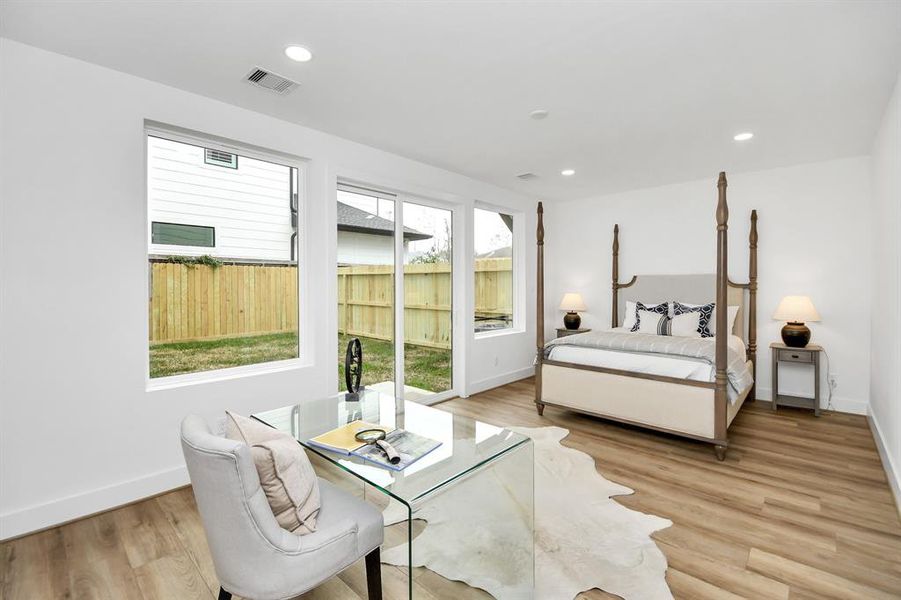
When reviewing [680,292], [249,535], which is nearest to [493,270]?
[680,292]

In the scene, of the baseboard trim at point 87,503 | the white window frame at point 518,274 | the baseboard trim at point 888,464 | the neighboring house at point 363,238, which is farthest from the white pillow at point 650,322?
the baseboard trim at point 87,503

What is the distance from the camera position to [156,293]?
2830 millimetres

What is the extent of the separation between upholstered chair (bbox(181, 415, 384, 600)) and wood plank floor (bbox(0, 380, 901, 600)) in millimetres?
561

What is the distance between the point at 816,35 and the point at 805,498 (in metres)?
2.56

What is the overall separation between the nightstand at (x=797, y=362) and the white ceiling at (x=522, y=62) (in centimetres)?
191

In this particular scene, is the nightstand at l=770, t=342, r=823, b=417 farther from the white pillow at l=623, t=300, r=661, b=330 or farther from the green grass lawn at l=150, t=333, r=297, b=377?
the green grass lawn at l=150, t=333, r=297, b=377

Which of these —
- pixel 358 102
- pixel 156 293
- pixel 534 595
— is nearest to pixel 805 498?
pixel 534 595

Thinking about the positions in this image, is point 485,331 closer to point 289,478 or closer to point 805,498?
point 805,498

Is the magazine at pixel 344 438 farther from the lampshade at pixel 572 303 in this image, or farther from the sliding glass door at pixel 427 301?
the lampshade at pixel 572 303

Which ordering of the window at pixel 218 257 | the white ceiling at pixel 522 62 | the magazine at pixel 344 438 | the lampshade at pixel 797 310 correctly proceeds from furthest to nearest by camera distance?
the lampshade at pixel 797 310 < the window at pixel 218 257 < the white ceiling at pixel 522 62 < the magazine at pixel 344 438

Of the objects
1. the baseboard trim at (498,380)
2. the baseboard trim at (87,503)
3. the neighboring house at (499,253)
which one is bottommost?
the baseboard trim at (87,503)

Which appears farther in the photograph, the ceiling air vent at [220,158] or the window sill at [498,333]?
the window sill at [498,333]

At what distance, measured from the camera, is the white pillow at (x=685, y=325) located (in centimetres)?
445

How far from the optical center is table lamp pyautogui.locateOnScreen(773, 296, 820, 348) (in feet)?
13.6
